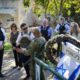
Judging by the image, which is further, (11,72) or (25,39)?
(11,72)

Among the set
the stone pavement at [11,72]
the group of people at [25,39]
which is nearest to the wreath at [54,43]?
the group of people at [25,39]

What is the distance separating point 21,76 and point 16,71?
810mm

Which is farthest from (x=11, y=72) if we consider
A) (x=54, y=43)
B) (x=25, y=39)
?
(x=54, y=43)

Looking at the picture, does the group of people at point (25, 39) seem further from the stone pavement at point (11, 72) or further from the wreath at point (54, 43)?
the wreath at point (54, 43)

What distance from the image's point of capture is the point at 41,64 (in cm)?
488

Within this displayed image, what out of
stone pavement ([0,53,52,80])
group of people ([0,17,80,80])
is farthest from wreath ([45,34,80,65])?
stone pavement ([0,53,52,80])

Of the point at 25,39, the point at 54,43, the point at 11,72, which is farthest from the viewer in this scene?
the point at 11,72

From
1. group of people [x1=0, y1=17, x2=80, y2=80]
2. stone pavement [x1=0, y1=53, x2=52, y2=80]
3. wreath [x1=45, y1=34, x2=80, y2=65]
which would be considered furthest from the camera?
stone pavement [x1=0, y1=53, x2=52, y2=80]

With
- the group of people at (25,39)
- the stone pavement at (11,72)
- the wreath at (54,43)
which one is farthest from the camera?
the stone pavement at (11,72)

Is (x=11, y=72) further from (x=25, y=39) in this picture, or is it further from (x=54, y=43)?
(x=54, y=43)

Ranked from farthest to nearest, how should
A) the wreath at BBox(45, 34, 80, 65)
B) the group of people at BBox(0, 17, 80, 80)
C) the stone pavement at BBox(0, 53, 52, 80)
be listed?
the stone pavement at BBox(0, 53, 52, 80), the group of people at BBox(0, 17, 80, 80), the wreath at BBox(45, 34, 80, 65)

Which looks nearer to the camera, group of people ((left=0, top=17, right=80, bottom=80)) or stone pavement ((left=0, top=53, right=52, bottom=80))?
group of people ((left=0, top=17, right=80, bottom=80))

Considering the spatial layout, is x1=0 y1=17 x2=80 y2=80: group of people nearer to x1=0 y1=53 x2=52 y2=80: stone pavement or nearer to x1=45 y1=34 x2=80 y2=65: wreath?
x1=0 y1=53 x2=52 y2=80: stone pavement

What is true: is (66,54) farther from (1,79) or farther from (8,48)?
(8,48)
